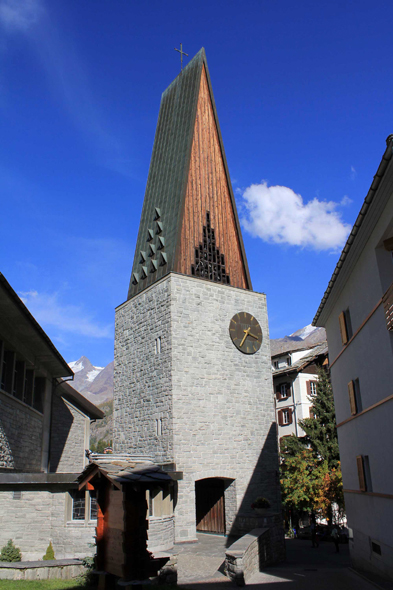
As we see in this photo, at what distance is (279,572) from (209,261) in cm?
1558

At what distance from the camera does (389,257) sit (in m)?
12.2

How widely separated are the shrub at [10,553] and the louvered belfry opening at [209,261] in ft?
50.0

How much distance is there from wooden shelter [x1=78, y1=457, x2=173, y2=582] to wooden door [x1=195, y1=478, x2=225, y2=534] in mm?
15707

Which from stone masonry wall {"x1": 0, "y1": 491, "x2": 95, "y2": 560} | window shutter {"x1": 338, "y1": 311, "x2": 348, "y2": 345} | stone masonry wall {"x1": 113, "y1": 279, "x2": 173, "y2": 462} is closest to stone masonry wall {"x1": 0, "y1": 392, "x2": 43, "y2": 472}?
stone masonry wall {"x1": 0, "y1": 491, "x2": 95, "y2": 560}

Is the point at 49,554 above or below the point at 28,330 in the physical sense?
below

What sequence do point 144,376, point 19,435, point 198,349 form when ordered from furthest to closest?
point 144,376, point 198,349, point 19,435

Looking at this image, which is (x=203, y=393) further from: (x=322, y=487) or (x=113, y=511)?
(x=113, y=511)

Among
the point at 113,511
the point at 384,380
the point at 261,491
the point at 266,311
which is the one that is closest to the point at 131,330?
the point at 266,311

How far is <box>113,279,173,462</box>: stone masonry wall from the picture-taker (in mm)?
22656

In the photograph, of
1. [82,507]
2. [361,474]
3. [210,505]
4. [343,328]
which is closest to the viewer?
[361,474]

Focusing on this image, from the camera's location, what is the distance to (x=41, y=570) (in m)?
12.7

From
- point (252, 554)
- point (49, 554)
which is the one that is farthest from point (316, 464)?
point (49, 554)

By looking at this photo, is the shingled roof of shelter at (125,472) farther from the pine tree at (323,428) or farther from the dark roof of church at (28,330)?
the pine tree at (323,428)

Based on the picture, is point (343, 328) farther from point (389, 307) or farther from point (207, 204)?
point (207, 204)
